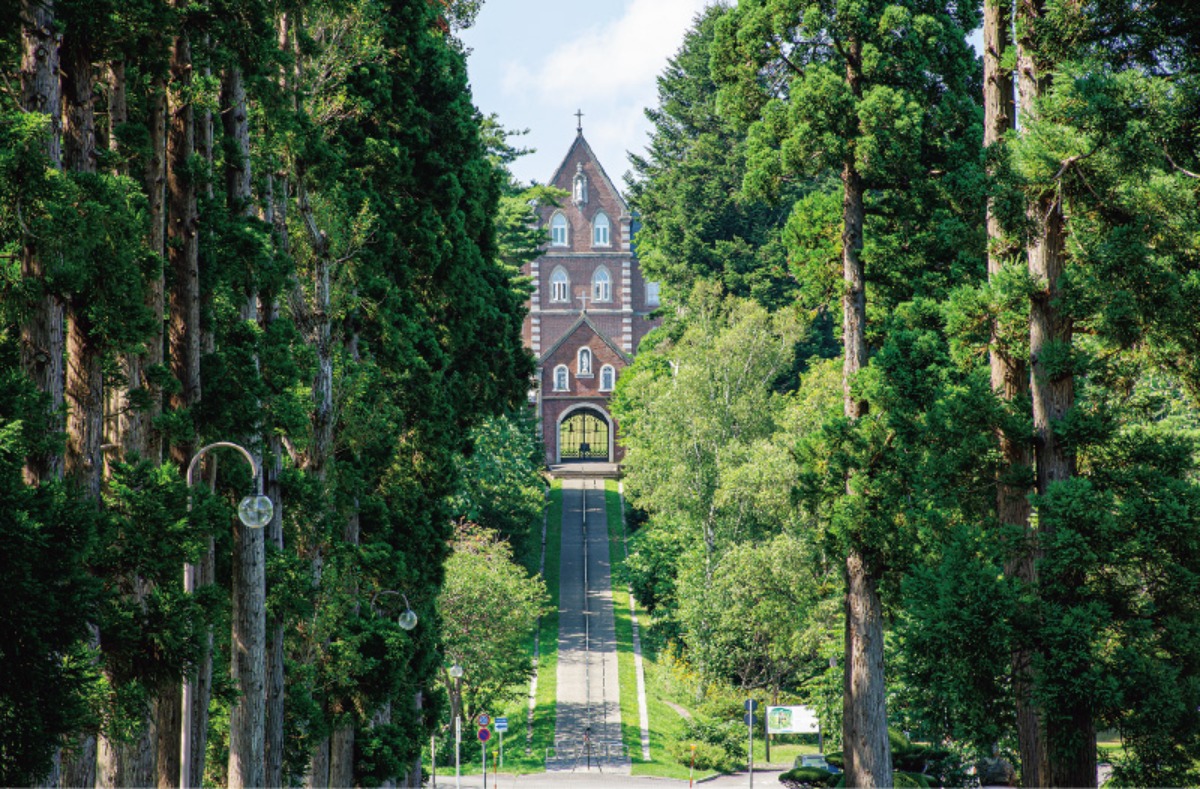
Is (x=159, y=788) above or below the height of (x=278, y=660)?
below

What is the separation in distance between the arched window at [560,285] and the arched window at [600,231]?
2582 millimetres

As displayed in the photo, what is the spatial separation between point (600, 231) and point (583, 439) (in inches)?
504

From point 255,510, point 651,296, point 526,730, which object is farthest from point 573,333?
point 255,510

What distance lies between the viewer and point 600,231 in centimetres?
7925

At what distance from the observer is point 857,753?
64.0ft

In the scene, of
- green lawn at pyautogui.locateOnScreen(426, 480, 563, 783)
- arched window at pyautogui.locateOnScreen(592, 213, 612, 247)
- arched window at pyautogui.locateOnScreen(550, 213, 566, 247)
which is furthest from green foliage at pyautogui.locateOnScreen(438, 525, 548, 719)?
arched window at pyautogui.locateOnScreen(592, 213, 612, 247)

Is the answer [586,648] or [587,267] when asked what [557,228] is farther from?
[586,648]

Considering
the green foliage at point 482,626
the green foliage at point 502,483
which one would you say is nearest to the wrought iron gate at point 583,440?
the green foliage at point 502,483

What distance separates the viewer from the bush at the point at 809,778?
1182 inches

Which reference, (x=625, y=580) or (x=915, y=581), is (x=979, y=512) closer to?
(x=915, y=581)

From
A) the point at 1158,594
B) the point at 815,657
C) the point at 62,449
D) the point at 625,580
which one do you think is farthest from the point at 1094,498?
the point at 625,580

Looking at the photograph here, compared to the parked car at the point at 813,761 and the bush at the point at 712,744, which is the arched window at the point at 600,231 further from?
the parked car at the point at 813,761

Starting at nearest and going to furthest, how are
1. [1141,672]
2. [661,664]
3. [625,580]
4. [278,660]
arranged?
[1141,672], [278,660], [661,664], [625,580]

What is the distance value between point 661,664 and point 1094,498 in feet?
103
